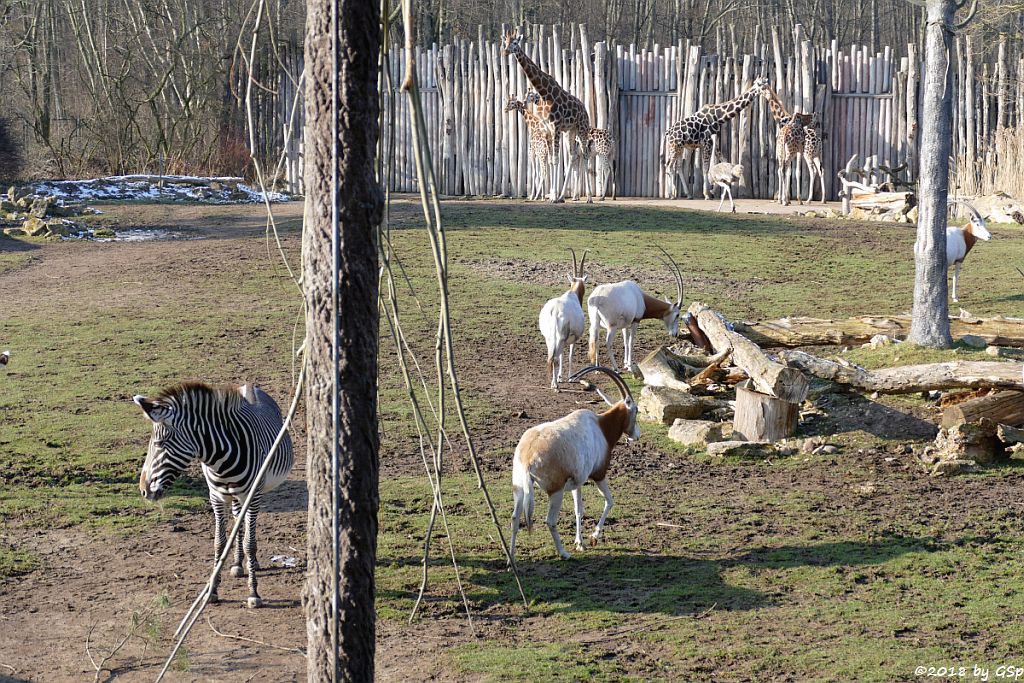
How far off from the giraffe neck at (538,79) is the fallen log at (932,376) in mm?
12716

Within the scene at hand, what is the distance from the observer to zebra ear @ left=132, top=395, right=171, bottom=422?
5746 millimetres

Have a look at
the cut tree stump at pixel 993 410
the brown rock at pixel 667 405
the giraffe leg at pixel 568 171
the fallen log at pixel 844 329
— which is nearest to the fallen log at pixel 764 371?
the brown rock at pixel 667 405

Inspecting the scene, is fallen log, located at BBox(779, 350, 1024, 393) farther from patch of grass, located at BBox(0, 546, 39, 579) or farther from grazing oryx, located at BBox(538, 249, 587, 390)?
patch of grass, located at BBox(0, 546, 39, 579)

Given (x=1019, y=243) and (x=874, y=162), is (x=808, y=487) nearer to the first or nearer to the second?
(x=1019, y=243)

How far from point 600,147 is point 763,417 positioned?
14.1 m

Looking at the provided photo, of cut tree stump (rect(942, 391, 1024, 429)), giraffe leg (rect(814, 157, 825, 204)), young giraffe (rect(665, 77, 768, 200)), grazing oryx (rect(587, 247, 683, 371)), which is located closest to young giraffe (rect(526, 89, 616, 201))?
young giraffe (rect(665, 77, 768, 200))

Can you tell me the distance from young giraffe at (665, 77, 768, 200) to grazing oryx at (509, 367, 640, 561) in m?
16.3

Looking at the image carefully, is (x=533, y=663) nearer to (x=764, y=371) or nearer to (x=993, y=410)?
(x=764, y=371)

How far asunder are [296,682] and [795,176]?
19.4m

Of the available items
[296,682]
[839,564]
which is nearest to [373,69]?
[296,682]

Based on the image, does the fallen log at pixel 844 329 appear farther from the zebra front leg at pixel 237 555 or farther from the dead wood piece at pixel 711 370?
the zebra front leg at pixel 237 555

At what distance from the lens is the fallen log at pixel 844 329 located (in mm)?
11031

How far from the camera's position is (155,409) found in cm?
580

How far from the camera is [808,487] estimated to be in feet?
25.9
